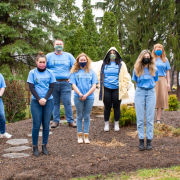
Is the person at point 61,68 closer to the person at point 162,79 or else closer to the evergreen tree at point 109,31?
the person at point 162,79

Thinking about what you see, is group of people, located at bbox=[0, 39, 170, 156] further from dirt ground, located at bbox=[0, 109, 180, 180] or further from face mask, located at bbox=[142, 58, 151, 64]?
dirt ground, located at bbox=[0, 109, 180, 180]

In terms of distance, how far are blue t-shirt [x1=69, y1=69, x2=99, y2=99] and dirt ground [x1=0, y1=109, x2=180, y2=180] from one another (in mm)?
1066

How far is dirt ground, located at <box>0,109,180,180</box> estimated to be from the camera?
3.52m

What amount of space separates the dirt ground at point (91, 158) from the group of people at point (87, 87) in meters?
0.27

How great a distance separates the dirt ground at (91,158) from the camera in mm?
3517

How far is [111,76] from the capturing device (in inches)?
226

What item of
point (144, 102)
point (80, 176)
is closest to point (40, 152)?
point (80, 176)

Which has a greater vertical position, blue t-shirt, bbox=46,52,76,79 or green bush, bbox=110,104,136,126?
blue t-shirt, bbox=46,52,76,79

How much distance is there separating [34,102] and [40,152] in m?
0.96

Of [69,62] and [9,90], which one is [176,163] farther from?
[9,90]

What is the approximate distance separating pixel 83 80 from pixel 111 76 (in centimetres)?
107

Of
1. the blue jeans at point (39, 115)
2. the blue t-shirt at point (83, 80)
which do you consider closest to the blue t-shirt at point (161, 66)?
the blue t-shirt at point (83, 80)

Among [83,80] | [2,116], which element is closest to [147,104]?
[83,80]

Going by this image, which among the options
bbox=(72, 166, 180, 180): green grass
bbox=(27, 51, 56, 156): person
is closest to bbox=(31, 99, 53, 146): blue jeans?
bbox=(27, 51, 56, 156): person
